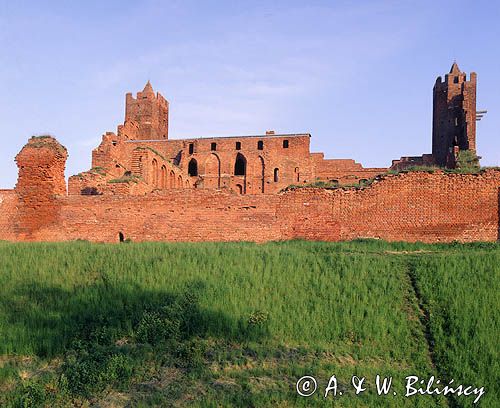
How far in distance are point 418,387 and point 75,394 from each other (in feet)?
14.0

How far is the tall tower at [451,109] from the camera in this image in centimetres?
3491

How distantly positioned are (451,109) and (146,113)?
→ 27.5 m

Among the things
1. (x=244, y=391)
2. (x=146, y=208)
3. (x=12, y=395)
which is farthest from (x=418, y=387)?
(x=146, y=208)

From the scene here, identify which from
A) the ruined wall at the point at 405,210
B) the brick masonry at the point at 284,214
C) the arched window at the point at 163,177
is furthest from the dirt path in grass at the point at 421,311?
the arched window at the point at 163,177

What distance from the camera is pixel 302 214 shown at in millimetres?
15188

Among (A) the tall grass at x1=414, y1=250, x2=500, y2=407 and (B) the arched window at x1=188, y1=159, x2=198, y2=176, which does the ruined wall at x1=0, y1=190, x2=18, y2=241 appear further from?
(B) the arched window at x1=188, y1=159, x2=198, y2=176

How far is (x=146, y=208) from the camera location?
53.1 ft

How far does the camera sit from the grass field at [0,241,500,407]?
231 inches

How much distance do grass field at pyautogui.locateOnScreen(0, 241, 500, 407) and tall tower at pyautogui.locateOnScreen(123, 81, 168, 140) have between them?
36535 mm

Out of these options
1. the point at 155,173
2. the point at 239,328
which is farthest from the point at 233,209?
the point at 155,173

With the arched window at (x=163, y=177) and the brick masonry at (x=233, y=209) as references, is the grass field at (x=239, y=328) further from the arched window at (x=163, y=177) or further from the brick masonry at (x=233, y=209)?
the arched window at (x=163, y=177)

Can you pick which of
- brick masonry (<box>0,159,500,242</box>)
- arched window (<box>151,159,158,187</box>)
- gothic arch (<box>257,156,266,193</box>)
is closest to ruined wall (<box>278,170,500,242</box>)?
brick masonry (<box>0,159,500,242</box>)

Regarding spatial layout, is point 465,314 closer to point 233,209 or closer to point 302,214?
point 302,214

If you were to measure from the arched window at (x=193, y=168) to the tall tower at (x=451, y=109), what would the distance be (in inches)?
745
